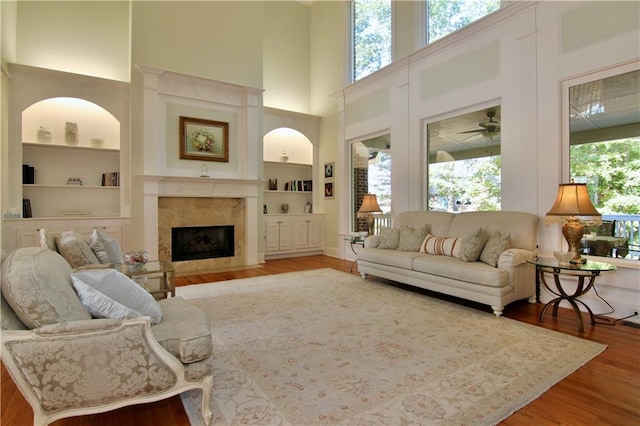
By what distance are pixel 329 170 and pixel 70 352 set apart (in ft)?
20.8

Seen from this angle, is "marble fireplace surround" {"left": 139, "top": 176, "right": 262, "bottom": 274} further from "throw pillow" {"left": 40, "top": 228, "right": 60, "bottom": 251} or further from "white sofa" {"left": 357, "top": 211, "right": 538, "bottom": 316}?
"white sofa" {"left": 357, "top": 211, "right": 538, "bottom": 316}

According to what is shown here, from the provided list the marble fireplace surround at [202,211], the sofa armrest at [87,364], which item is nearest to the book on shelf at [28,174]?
the marble fireplace surround at [202,211]

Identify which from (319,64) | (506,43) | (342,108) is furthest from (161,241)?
(506,43)

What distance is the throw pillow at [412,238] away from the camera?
463 cm

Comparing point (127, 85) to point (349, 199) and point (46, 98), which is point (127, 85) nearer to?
point (46, 98)

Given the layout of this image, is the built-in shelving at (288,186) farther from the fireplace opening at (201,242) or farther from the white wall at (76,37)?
the white wall at (76,37)

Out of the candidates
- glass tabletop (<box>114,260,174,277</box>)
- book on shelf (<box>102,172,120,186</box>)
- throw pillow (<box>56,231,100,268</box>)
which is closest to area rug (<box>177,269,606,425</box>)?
glass tabletop (<box>114,260,174,277</box>)

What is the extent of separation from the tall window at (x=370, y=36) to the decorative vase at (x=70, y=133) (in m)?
5.14

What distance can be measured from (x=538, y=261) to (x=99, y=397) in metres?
3.70

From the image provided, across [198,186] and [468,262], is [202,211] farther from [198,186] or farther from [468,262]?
[468,262]

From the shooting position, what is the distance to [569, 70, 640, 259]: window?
3.33m

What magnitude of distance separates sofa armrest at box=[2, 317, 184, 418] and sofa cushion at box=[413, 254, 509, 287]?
2962 mm

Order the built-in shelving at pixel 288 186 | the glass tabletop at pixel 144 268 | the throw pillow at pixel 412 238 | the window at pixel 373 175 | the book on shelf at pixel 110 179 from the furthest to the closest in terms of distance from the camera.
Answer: the built-in shelving at pixel 288 186 → the window at pixel 373 175 → the book on shelf at pixel 110 179 → the throw pillow at pixel 412 238 → the glass tabletop at pixel 144 268

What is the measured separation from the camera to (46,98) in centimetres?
516
